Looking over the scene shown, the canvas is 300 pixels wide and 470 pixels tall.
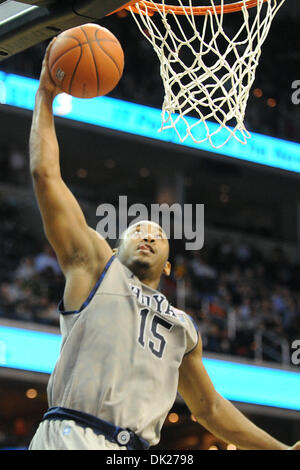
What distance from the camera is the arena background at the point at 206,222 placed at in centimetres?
1111

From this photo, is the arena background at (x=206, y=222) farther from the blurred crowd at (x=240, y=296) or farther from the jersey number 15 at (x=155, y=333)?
the jersey number 15 at (x=155, y=333)

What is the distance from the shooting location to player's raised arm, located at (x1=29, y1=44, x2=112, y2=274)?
10.5ft

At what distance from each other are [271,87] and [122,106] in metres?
4.13

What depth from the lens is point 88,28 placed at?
3.71m

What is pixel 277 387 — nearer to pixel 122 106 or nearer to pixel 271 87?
pixel 122 106

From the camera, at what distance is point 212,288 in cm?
1300

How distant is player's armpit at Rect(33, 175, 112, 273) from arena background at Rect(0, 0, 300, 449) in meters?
6.36

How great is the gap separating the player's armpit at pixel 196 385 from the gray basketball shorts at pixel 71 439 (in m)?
0.67

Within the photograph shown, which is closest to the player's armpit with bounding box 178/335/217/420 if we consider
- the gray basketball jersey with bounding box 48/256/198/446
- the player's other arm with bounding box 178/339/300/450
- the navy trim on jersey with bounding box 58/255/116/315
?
the player's other arm with bounding box 178/339/300/450

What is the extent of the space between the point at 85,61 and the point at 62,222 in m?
0.79

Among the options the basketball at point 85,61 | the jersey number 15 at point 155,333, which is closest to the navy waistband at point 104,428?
the jersey number 15 at point 155,333

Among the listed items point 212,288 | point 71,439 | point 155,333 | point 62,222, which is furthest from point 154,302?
point 212,288

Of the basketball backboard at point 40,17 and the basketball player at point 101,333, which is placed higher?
the basketball backboard at point 40,17
